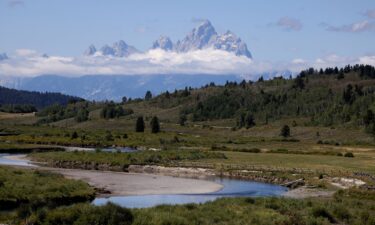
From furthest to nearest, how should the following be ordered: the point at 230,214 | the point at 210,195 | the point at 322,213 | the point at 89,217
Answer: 1. the point at 210,195
2. the point at 322,213
3. the point at 230,214
4. the point at 89,217

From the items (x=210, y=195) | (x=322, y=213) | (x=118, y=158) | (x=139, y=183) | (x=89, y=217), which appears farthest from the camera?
(x=118, y=158)

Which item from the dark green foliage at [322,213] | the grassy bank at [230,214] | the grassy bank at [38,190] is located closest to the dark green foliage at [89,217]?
the grassy bank at [230,214]

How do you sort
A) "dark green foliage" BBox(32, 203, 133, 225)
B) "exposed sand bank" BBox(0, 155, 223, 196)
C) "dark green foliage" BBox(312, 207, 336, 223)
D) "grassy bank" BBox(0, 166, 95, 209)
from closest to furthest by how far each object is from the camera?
"dark green foliage" BBox(32, 203, 133, 225), "dark green foliage" BBox(312, 207, 336, 223), "grassy bank" BBox(0, 166, 95, 209), "exposed sand bank" BBox(0, 155, 223, 196)

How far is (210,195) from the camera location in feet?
200

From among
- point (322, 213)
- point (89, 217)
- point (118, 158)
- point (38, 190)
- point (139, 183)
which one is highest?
point (89, 217)

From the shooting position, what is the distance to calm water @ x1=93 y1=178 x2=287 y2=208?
177 ft

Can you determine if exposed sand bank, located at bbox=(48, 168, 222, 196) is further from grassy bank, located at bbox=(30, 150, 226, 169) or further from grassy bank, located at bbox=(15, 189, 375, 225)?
grassy bank, located at bbox=(15, 189, 375, 225)

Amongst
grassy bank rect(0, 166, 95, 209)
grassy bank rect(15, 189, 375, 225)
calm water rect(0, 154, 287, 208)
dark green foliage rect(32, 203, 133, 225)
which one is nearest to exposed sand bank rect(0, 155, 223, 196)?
calm water rect(0, 154, 287, 208)

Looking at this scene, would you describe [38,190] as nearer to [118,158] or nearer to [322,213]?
[322,213]

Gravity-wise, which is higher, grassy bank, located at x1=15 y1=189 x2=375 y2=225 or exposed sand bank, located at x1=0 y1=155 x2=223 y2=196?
grassy bank, located at x1=15 y1=189 x2=375 y2=225

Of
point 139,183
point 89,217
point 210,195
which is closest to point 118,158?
point 139,183

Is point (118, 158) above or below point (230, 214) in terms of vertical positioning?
below

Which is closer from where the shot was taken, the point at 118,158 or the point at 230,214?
the point at 230,214

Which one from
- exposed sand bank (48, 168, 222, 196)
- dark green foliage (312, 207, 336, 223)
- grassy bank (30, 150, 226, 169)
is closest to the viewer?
dark green foliage (312, 207, 336, 223)
